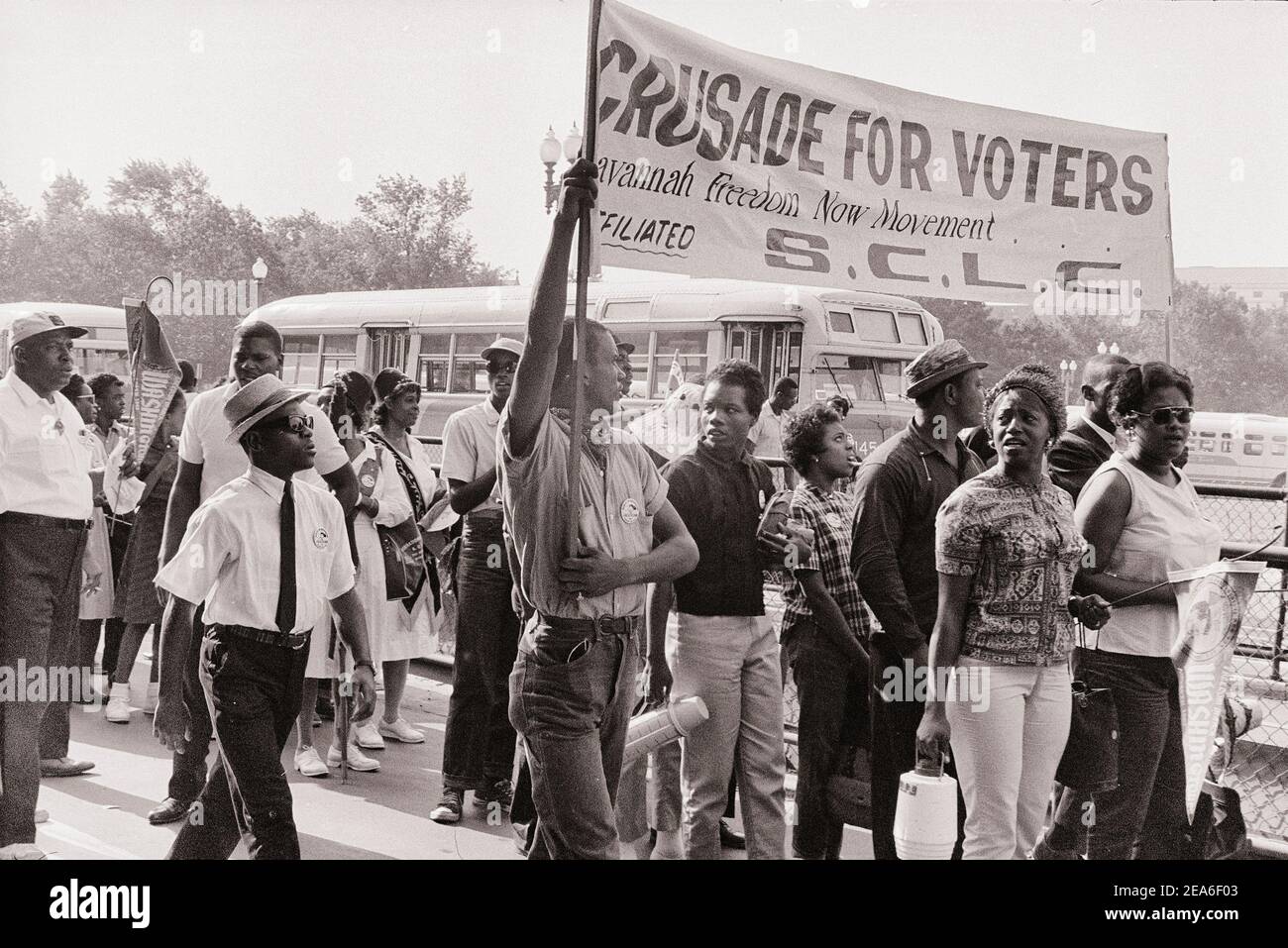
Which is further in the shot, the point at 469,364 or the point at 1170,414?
the point at 469,364

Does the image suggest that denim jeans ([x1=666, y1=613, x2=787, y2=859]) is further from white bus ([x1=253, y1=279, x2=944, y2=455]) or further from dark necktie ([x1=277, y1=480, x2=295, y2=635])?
white bus ([x1=253, y1=279, x2=944, y2=455])

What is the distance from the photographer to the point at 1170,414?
14.3 ft

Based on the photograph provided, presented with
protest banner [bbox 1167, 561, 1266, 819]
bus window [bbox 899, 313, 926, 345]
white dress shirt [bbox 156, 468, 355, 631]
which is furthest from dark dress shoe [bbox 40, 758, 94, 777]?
bus window [bbox 899, 313, 926, 345]

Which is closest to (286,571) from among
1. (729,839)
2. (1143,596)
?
(729,839)

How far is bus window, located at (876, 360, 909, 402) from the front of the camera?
16.2 meters

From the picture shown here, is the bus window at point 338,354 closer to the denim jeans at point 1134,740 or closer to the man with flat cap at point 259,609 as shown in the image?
the man with flat cap at point 259,609

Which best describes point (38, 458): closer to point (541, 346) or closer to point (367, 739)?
point (367, 739)

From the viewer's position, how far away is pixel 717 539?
180 inches

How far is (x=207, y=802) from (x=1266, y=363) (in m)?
71.1

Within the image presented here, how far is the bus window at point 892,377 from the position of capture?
16188 mm

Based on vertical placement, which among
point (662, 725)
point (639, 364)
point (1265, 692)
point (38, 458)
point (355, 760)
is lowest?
point (355, 760)

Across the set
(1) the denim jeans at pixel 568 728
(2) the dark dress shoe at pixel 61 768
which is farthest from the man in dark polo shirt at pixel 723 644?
(2) the dark dress shoe at pixel 61 768

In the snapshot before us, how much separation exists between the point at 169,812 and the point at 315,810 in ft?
2.11

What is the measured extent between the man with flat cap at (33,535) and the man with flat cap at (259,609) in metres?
0.94
